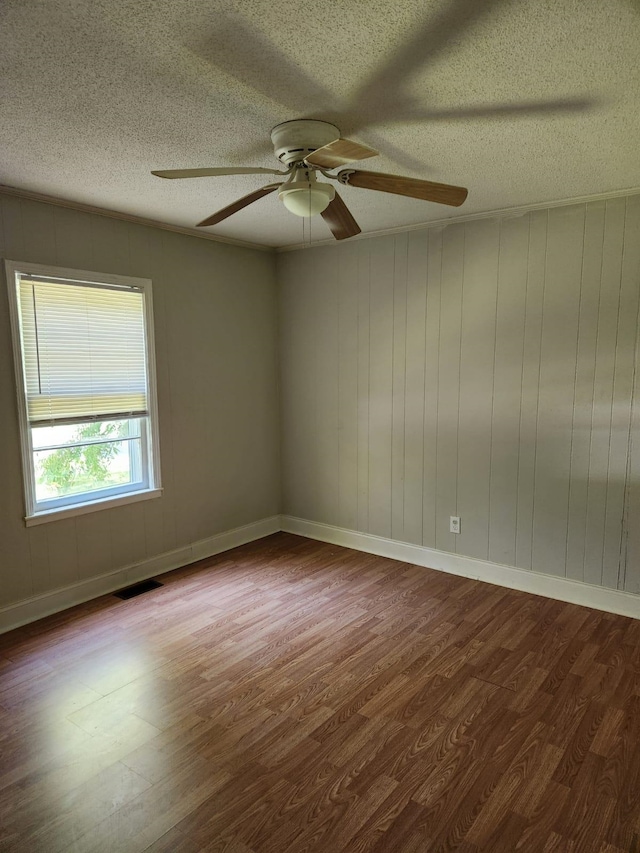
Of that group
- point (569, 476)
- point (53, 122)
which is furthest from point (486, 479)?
point (53, 122)

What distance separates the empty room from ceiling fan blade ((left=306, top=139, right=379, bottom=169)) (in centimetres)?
3

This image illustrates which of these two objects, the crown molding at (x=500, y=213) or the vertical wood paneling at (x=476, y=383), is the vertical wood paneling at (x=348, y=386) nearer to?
the crown molding at (x=500, y=213)

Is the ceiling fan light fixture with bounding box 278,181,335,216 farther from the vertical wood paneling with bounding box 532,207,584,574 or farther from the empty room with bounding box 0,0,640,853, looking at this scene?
the vertical wood paneling with bounding box 532,207,584,574

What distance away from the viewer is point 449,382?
3715 millimetres

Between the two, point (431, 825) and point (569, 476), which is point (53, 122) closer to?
point (431, 825)

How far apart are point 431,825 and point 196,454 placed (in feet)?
9.50

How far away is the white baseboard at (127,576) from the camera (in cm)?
310

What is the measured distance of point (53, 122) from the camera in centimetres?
205

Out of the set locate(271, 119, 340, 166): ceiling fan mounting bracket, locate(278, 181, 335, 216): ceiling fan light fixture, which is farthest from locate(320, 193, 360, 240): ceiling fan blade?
locate(271, 119, 340, 166): ceiling fan mounting bracket

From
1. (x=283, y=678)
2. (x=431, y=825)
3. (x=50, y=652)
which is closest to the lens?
(x=431, y=825)

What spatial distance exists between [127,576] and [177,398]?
51.2 inches

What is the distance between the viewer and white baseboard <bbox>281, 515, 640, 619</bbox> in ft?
10.5

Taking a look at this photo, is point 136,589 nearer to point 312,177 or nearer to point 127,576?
point 127,576

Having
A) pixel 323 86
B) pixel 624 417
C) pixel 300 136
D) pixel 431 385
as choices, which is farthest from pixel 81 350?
pixel 624 417
